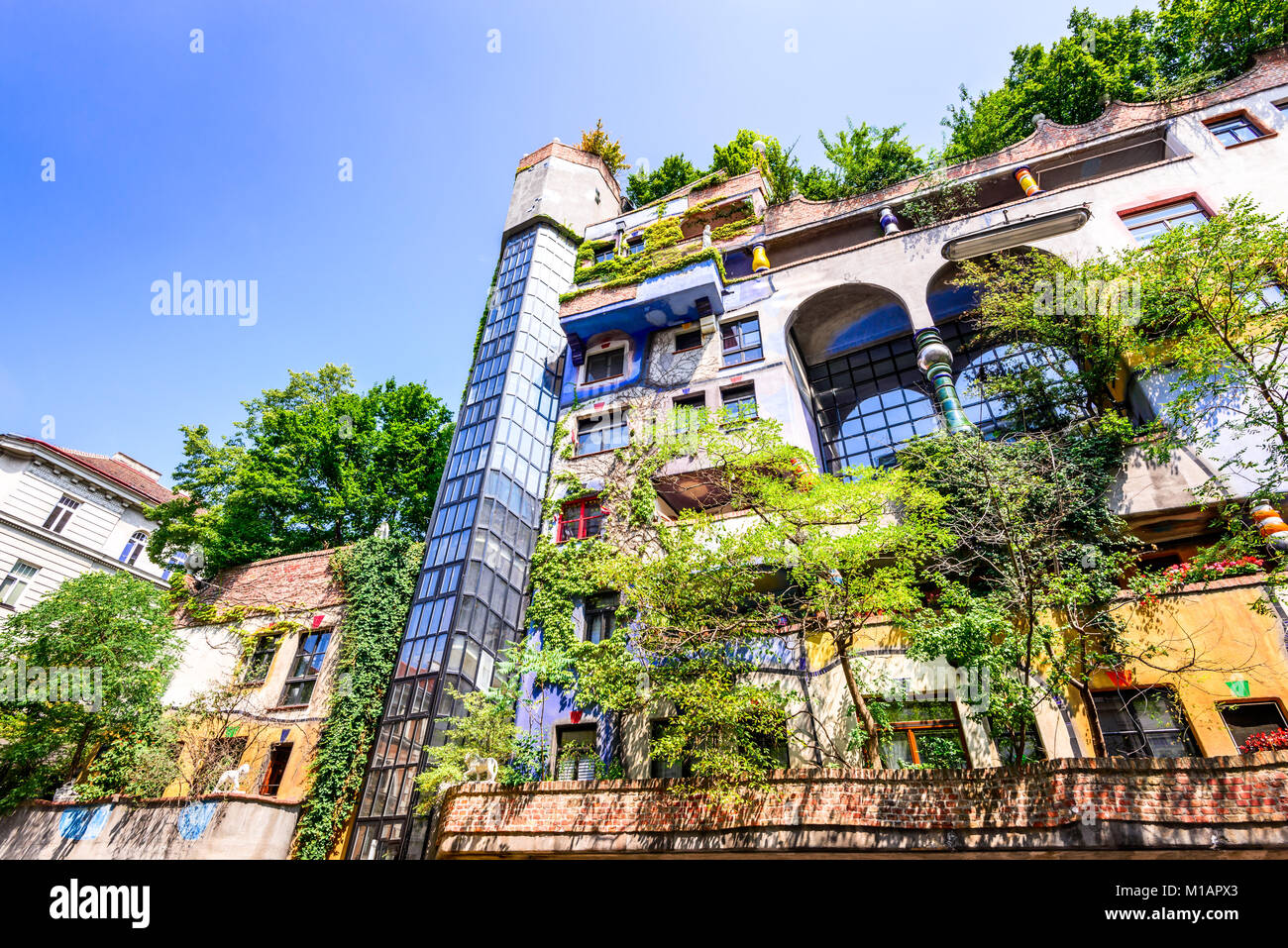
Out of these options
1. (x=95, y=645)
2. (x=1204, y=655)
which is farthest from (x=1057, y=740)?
(x=95, y=645)

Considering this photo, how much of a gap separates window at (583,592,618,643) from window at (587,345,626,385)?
915 cm

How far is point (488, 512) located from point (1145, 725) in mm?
16678

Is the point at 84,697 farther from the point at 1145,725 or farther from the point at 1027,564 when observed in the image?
the point at 1145,725

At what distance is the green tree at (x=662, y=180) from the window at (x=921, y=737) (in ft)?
93.8

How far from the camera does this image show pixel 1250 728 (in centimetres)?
1152

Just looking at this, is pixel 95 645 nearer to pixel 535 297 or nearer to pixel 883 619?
pixel 535 297

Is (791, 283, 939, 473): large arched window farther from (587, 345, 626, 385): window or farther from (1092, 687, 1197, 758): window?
(1092, 687, 1197, 758): window

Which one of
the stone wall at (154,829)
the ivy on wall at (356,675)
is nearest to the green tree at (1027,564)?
the ivy on wall at (356,675)

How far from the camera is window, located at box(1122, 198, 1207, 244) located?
1892 cm

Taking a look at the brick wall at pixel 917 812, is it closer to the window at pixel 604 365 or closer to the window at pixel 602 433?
the window at pixel 602 433

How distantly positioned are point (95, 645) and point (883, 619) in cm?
1992

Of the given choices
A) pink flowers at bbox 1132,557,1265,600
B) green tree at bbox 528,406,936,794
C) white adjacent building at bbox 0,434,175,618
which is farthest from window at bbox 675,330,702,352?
white adjacent building at bbox 0,434,175,618

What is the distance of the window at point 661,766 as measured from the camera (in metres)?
14.4

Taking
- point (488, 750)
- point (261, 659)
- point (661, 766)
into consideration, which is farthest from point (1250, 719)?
point (261, 659)
